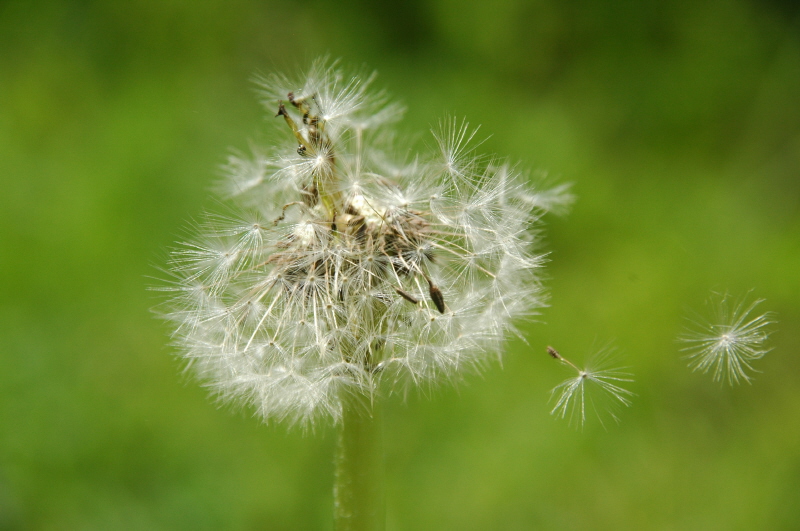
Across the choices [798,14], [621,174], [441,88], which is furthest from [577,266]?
[798,14]

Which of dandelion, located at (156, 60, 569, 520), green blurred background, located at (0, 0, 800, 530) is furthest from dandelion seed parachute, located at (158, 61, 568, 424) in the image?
green blurred background, located at (0, 0, 800, 530)

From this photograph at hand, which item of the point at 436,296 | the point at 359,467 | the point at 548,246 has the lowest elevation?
the point at 359,467

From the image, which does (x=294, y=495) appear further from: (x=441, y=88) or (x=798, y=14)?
(x=798, y=14)

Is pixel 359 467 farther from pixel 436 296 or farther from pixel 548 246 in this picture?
pixel 548 246

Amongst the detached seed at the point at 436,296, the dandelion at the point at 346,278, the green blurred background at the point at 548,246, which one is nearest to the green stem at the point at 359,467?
the dandelion at the point at 346,278

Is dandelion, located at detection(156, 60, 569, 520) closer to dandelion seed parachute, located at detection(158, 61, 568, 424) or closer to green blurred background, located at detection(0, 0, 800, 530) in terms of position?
dandelion seed parachute, located at detection(158, 61, 568, 424)

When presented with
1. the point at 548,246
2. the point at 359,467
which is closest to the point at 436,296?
the point at 359,467
